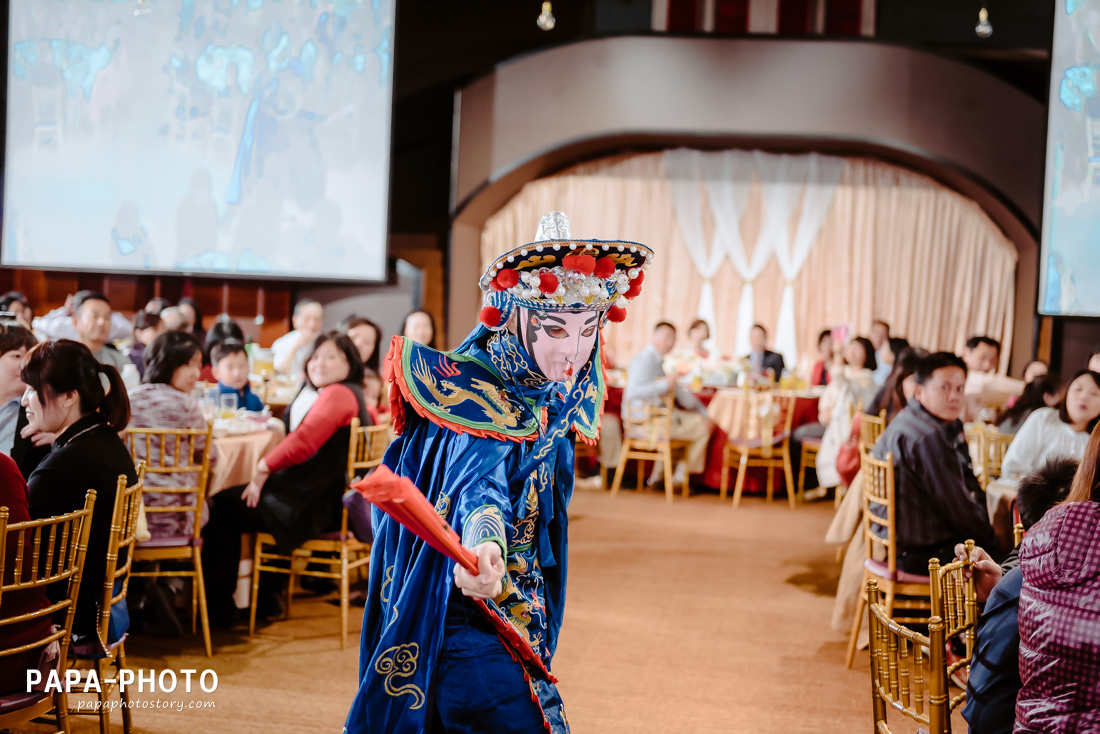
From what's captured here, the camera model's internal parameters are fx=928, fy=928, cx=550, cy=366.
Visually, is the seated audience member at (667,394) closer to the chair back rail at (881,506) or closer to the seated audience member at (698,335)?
the seated audience member at (698,335)

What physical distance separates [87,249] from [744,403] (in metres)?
5.58

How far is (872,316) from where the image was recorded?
10203 millimetres

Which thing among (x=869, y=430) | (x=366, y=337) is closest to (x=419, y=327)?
(x=366, y=337)

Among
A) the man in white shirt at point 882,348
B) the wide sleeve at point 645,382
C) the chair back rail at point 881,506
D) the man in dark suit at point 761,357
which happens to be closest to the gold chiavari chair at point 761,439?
the wide sleeve at point 645,382

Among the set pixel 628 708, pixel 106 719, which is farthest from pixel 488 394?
pixel 628 708

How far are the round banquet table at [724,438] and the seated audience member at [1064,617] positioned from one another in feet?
17.7

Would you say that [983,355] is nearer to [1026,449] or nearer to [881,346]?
[881,346]

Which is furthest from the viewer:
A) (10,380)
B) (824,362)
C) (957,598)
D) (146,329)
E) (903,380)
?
(824,362)

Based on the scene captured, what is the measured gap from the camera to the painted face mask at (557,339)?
5.25 ft

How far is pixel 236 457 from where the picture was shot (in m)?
3.88

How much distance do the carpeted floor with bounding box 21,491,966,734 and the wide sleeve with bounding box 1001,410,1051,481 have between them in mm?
965

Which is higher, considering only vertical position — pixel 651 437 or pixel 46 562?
pixel 46 562

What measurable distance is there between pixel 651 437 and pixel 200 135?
4.40m

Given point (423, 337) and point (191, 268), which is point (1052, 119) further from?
point (191, 268)
